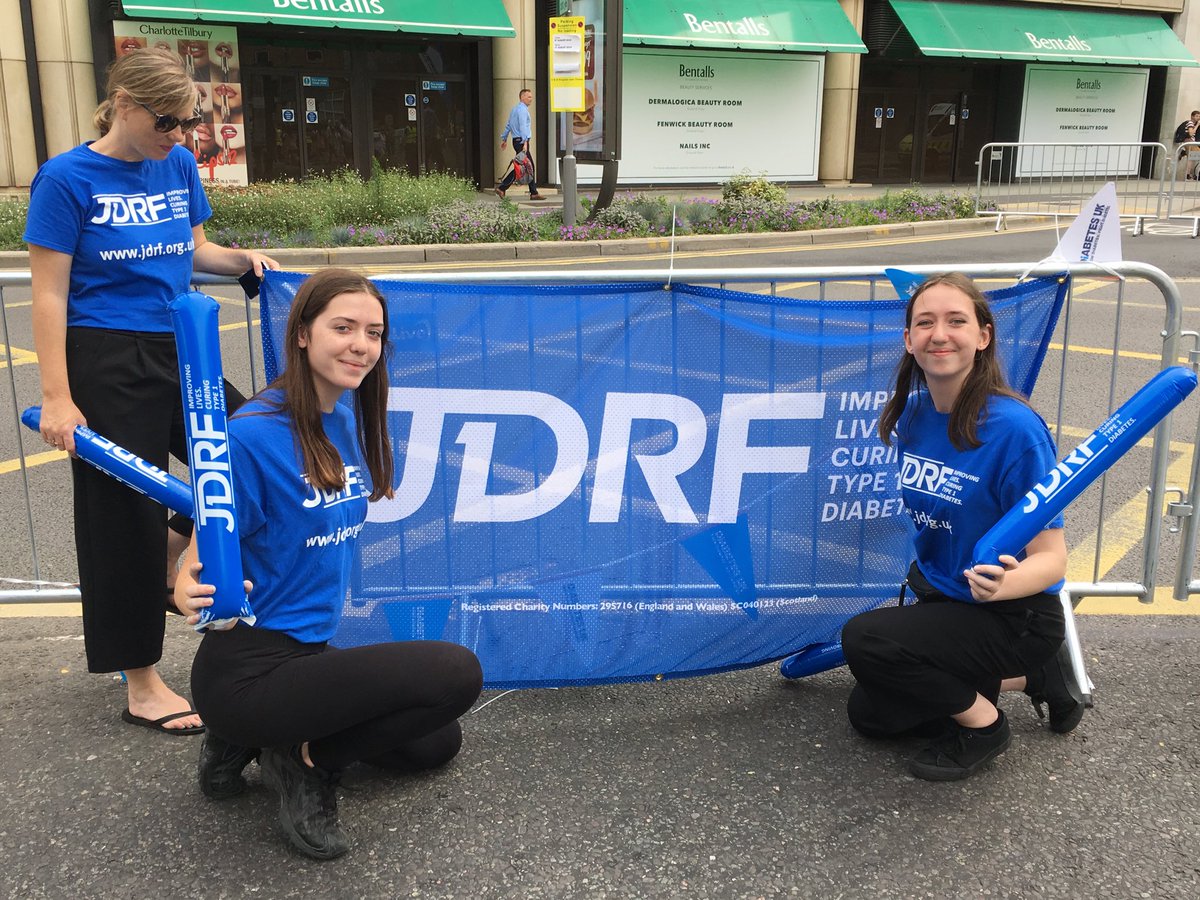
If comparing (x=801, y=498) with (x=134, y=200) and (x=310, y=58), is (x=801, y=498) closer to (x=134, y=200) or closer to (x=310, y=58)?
(x=134, y=200)

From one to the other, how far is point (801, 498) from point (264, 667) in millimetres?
1732

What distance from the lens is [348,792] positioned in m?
2.92

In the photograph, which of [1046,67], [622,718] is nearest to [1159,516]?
[622,718]

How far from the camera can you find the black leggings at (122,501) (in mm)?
3039

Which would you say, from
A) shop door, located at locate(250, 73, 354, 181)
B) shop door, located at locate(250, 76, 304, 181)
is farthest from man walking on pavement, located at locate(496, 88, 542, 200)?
shop door, located at locate(250, 76, 304, 181)

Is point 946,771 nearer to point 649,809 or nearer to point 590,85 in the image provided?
point 649,809

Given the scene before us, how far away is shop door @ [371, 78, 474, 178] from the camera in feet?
75.4

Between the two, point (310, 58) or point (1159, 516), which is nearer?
point (1159, 516)

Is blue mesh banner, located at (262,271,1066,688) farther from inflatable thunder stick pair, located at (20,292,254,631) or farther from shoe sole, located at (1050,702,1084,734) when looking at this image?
inflatable thunder stick pair, located at (20,292,254,631)

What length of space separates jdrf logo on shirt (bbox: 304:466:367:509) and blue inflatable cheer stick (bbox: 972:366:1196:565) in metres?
1.53

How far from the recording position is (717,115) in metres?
25.0

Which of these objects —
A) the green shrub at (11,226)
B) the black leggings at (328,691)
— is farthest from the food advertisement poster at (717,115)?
the black leggings at (328,691)

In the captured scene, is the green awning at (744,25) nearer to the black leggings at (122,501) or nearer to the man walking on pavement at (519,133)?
the man walking on pavement at (519,133)

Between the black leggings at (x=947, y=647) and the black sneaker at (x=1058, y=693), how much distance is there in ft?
0.64
